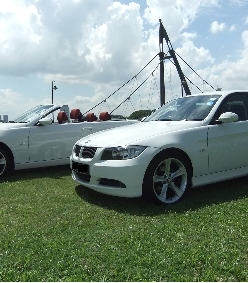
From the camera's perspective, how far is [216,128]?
4.56 meters

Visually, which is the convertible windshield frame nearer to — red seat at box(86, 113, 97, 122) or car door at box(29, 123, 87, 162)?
car door at box(29, 123, 87, 162)

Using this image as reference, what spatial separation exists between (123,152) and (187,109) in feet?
5.32

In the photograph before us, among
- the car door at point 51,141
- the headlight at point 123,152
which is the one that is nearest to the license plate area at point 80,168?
the headlight at point 123,152

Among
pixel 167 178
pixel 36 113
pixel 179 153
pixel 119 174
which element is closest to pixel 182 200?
pixel 167 178

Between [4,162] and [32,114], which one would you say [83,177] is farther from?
[32,114]

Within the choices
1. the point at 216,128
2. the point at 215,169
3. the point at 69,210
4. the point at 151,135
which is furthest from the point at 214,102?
the point at 69,210

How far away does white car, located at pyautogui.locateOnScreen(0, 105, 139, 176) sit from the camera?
620cm

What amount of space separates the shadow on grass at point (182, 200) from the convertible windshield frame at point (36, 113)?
2.30 m

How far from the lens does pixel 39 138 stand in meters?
6.48

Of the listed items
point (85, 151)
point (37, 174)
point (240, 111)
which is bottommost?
point (37, 174)

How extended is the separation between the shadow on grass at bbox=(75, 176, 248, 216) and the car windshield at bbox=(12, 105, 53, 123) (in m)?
2.35

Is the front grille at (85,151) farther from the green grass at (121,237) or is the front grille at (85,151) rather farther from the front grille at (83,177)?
the green grass at (121,237)

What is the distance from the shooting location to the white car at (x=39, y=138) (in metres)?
6.20

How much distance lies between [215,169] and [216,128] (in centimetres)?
59
